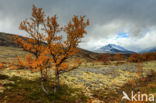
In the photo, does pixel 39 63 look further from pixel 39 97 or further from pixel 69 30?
pixel 69 30

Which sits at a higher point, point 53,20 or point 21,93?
point 53,20

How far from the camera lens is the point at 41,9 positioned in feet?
51.0

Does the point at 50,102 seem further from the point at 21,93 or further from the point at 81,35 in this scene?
the point at 81,35

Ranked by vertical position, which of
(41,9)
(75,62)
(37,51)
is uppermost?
(41,9)

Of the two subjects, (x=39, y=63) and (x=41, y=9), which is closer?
(x=39, y=63)

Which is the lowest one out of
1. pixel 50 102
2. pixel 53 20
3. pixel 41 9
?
pixel 50 102

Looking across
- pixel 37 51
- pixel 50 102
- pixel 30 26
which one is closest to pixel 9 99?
pixel 50 102

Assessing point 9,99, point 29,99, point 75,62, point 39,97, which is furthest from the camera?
point 75,62

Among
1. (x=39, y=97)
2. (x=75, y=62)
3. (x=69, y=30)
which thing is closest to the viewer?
(x=39, y=97)

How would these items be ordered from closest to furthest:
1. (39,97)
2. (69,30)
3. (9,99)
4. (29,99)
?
(9,99), (29,99), (39,97), (69,30)

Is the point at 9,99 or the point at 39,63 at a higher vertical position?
the point at 39,63

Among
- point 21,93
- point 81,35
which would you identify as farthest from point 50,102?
point 81,35

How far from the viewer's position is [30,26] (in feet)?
49.4

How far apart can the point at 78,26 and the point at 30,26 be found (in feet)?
25.6
